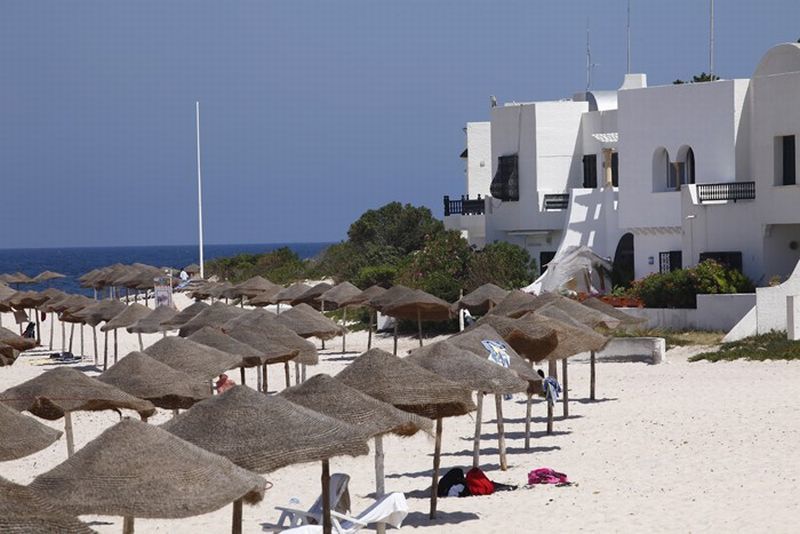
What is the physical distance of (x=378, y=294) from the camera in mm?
39188

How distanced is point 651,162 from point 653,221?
68.1 inches

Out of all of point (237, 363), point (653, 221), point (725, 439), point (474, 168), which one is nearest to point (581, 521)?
point (725, 439)

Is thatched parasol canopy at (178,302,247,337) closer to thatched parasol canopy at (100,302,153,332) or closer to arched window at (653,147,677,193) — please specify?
thatched parasol canopy at (100,302,153,332)

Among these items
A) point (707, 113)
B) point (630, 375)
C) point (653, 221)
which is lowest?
point (630, 375)

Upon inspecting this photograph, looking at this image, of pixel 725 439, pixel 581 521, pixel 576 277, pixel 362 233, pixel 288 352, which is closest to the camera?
pixel 581 521

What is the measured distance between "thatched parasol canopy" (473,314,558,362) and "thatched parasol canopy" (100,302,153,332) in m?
15.8

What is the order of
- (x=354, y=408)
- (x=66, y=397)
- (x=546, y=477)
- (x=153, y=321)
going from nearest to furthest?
(x=354, y=408)
(x=66, y=397)
(x=546, y=477)
(x=153, y=321)

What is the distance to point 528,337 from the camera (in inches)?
845

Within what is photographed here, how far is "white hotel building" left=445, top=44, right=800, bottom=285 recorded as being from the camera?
3716cm

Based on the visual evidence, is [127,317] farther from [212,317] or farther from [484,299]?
[484,299]

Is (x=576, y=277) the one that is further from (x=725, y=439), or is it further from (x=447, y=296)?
(x=725, y=439)

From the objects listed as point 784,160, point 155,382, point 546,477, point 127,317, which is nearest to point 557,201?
point 784,160

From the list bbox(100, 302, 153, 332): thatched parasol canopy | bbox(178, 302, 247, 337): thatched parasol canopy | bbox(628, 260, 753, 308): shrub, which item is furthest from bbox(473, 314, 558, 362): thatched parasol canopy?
bbox(100, 302, 153, 332): thatched parasol canopy

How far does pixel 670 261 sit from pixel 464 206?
11.4 m
